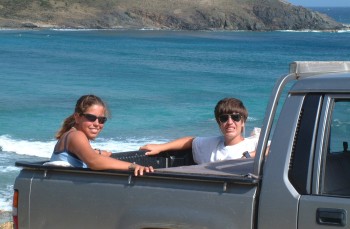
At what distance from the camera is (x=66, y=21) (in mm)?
119188

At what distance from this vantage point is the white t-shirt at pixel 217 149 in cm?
544

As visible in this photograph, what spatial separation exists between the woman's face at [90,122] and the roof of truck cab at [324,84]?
1435 mm

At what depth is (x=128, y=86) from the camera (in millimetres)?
41938

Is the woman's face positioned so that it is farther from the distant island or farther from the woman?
the distant island

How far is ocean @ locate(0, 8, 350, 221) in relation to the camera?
24.3 metres

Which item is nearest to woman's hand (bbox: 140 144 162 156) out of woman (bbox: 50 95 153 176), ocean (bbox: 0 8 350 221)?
woman (bbox: 50 95 153 176)

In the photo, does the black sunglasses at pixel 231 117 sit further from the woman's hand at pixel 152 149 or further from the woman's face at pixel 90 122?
the woman's face at pixel 90 122

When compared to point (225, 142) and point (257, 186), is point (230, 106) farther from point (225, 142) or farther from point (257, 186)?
point (257, 186)

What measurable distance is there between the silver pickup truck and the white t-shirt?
61cm

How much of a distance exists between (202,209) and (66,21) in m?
117

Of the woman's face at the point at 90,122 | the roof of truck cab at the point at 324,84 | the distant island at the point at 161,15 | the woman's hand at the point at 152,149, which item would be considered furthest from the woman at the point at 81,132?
the distant island at the point at 161,15

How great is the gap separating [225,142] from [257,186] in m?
1.35

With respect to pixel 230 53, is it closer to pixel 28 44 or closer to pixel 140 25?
pixel 28 44

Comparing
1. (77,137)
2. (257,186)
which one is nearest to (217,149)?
(77,137)
